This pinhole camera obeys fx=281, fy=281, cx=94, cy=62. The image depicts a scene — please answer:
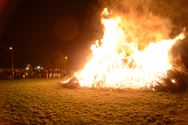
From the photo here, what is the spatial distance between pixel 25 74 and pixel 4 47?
41.5m

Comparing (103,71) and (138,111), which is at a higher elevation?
(103,71)

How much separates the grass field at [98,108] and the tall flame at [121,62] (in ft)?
8.03

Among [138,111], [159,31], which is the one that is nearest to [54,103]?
[138,111]

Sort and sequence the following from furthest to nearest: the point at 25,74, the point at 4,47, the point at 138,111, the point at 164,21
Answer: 1. the point at 4,47
2. the point at 25,74
3. the point at 164,21
4. the point at 138,111

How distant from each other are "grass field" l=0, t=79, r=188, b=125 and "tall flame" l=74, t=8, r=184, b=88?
2449mm

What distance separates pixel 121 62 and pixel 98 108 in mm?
9215

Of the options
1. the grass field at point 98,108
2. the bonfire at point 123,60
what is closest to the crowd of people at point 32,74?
the bonfire at point 123,60

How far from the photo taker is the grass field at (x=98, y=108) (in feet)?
32.1

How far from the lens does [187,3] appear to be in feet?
71.9

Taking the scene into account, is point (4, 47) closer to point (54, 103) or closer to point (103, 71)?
point (103, 71)

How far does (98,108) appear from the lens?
1170cm

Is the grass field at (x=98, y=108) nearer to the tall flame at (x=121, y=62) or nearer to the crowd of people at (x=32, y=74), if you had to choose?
the tall flame at (x=121, y=62)

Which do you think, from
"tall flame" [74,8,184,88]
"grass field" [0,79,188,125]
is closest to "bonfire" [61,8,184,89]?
"tall flame" [74,8,184,88]

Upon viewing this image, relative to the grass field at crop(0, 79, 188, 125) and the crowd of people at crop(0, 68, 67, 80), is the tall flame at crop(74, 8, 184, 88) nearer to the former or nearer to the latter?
the grass field at crop(0, 79, 188, 125)
